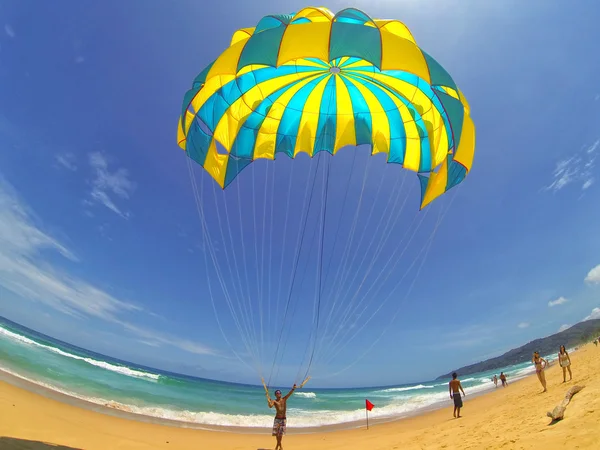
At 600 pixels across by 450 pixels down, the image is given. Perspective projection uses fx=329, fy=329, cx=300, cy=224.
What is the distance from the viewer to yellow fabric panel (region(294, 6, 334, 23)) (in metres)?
5.76

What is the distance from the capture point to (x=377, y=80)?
24.3ft

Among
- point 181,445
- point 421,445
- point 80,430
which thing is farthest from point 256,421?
point 421,445

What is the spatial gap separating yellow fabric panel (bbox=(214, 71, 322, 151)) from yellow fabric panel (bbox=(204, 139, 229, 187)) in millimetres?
313

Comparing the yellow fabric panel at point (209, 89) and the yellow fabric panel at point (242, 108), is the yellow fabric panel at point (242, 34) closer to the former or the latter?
the yellow fabric panel at point (209, 89)

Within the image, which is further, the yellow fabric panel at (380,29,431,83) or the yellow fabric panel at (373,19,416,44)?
the yellow fabric panel at (373,19,416,44)

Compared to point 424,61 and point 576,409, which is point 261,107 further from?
point 576,409

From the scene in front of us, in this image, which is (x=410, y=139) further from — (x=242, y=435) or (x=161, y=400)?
(x=161, y=400)

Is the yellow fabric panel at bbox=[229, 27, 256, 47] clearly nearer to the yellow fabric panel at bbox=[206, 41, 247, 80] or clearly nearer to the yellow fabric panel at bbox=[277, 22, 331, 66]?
the yellow fabric panel at bbox=[206, 41, 247, 80]

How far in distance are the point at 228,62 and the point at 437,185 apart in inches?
205

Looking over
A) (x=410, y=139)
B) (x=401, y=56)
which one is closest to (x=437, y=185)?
(x=410, y=139)

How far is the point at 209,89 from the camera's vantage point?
7.18m

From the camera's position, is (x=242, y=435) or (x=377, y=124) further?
(x=242, y=435)

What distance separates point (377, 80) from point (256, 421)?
15.3m

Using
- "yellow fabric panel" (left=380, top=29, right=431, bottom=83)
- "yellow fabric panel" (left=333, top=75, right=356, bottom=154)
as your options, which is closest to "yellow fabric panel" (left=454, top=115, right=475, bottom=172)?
"yellow fabric panel" (left=380, top=29, right=431, bottom=83)
